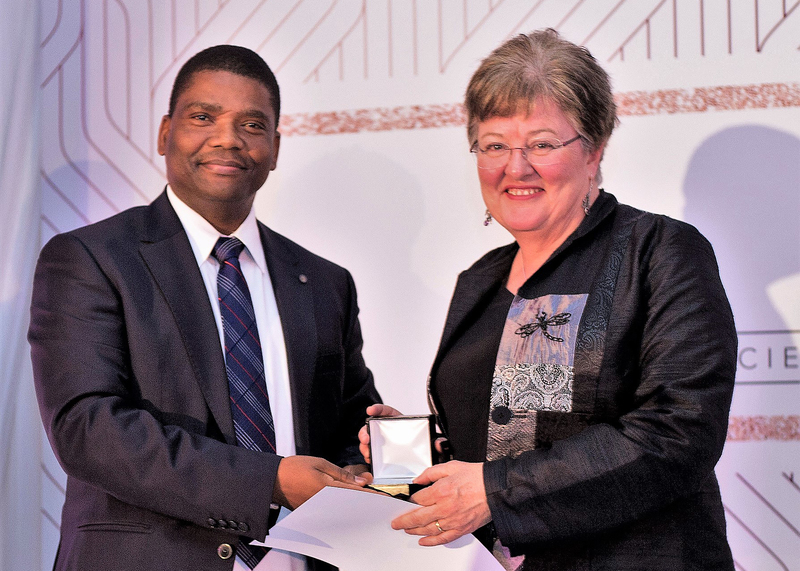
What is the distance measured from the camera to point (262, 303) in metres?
2.50

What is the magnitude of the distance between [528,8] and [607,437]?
1825 mm

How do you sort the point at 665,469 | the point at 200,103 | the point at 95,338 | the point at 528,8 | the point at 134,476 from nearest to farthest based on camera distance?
the point at 665,469
the point at 134,476
the point at 95,338
the point at 200,103
the point at 528,8

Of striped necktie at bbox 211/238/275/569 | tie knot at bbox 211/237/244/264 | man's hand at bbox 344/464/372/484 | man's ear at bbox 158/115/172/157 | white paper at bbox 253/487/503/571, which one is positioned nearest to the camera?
white paper at bbox 253/487/503/571

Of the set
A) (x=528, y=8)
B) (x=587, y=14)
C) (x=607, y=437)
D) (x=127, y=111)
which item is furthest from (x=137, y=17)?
(x=607, y=437)

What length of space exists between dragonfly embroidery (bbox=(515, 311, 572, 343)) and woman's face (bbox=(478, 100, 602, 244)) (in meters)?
0.28

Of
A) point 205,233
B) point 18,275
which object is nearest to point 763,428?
point 205,233

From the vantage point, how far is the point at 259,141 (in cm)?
254

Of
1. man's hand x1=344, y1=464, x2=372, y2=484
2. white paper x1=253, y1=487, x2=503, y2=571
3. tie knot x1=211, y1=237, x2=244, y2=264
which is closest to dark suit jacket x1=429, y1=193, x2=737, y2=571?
white paper x1=253, y1=487, x2=503, y2=571

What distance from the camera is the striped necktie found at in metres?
2.24

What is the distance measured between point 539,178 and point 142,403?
1161 mm

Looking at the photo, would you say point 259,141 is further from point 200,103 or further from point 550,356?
point 550,356

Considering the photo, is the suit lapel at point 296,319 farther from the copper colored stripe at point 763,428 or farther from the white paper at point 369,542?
the copper colored stripe at point 763,428

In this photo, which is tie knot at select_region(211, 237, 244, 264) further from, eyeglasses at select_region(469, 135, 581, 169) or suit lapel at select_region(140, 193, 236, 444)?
eyeglasses at select_region(469, 135, 581, 169)

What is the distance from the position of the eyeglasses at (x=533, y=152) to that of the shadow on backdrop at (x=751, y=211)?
1.01m
